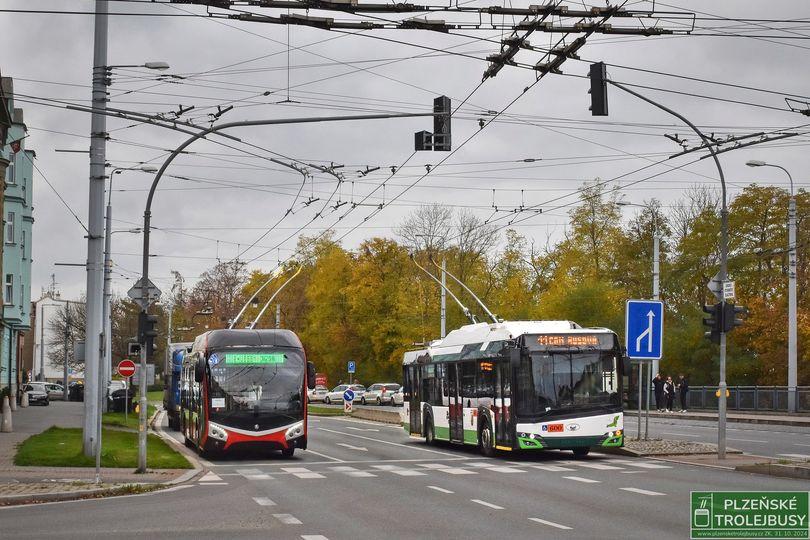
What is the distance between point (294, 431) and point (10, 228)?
3625 centimetres

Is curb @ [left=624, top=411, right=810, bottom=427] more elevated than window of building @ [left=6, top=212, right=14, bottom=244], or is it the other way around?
window of building @ [left=6, top=212, right=14, bottom=244]

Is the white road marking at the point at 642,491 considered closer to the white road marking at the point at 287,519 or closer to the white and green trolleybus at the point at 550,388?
the white road marking at the point at 287,519

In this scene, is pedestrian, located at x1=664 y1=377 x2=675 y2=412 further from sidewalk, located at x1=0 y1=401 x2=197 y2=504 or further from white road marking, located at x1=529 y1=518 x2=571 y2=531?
white road marking, located at x1=529 y1=518 x2=571 y2=531

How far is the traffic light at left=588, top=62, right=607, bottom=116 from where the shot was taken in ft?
70.7

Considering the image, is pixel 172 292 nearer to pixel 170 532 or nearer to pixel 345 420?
pixel 345 420

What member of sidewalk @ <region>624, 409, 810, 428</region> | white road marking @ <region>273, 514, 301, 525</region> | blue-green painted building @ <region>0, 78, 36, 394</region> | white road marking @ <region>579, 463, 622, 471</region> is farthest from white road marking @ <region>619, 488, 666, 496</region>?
blue-green painted building @ <region>0, 78, 36, 394</region>

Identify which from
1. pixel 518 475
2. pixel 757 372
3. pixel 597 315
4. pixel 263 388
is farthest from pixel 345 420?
pixel 518 475

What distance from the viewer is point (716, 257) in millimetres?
69625

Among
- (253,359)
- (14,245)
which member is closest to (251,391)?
(253,359)

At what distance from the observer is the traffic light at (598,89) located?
2155cm

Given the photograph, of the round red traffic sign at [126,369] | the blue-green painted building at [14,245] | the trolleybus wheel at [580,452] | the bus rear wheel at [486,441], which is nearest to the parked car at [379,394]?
the blue-green painted building at [14,245]

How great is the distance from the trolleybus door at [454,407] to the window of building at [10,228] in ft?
115

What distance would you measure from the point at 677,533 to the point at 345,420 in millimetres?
44471

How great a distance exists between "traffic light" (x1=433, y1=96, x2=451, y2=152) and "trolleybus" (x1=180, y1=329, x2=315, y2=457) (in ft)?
30.5
